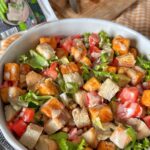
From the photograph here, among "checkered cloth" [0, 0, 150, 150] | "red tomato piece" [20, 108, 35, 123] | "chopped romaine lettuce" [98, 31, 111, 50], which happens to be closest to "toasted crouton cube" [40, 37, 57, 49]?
"chopped romaine lettuce" [98, 31, 111, 50]

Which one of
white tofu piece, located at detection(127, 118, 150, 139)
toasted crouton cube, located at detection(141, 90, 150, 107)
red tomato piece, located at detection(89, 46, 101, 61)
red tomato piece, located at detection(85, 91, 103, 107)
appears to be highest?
red tomato piece, located at detection(89, 46, 101, 61)

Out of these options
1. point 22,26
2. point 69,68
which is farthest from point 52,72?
point 22,26

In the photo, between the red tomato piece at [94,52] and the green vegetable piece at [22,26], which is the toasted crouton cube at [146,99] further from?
the green vegetable piece at [22,26]

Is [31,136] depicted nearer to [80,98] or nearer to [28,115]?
[28,115]

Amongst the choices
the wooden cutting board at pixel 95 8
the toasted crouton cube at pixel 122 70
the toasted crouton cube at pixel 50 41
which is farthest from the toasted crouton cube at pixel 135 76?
the wooden cutting board at pixel 95 8

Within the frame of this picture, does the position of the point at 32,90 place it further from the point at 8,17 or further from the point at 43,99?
the point at 8,17

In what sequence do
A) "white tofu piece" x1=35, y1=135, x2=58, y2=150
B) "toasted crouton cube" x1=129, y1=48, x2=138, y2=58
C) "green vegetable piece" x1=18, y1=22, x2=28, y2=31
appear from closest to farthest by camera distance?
1. "white tofu piece" x1=35, y1=135, x2=58, y2=150
2. "toasted crouton cube" x1=129, y1=48, x2=138, y2=58
3. "green vegetable piece" x1=18, y1=22, x2=28, y2=31

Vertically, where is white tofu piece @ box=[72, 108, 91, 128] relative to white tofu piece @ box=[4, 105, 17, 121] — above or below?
below

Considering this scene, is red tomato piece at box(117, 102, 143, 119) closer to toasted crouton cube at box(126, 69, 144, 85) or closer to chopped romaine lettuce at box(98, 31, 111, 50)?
toasted crouton cube at box(126, 69, 144, 85)

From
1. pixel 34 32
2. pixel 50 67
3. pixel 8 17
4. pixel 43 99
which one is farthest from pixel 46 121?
pixel 8 17
